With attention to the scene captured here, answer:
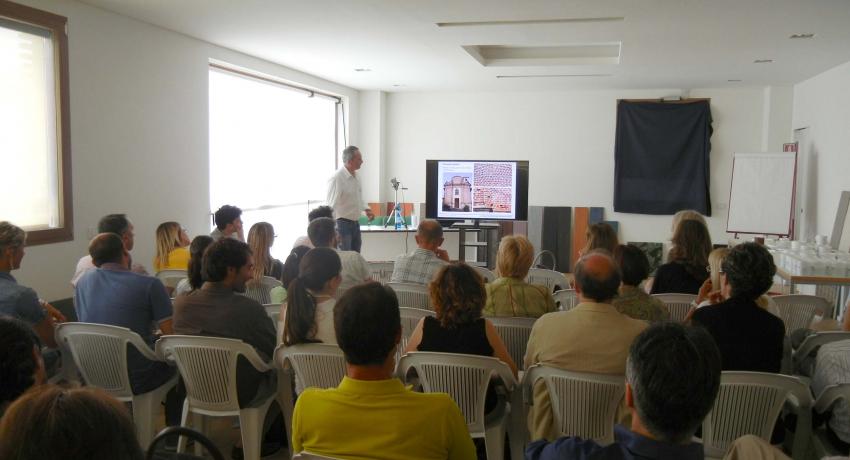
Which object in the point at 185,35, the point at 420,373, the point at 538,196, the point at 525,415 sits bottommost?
the point at 525,415

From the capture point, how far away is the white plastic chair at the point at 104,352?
3027mm

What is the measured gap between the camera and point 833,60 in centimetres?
711

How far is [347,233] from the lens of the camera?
7859 mm

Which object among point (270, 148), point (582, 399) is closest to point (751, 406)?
point (582, 399)

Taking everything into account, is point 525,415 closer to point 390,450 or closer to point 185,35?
point 390,450

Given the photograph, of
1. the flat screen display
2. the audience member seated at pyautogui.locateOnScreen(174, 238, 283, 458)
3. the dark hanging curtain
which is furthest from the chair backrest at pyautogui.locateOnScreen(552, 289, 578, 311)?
the dark hanging curtain

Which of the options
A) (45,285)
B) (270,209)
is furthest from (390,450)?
(270,209)

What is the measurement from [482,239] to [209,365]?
22.1 ft

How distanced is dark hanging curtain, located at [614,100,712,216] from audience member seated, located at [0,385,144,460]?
988 centimetres

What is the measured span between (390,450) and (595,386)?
3.73 feet

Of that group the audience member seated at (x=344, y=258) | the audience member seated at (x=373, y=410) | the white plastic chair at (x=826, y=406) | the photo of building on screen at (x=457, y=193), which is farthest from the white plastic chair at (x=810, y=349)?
the photo of building on screen at (x=457, y=193)

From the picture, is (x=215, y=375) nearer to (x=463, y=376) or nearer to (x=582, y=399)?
(x=463, y=376)

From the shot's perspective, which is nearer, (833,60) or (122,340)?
(122,340)

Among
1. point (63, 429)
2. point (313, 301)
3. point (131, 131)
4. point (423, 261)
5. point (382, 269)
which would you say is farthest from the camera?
point (131, 131)
